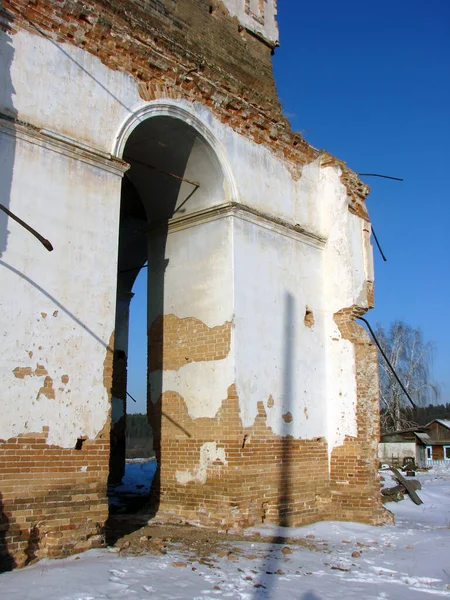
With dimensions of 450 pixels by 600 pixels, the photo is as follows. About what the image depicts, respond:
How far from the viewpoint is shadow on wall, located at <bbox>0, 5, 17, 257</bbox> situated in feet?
21.2

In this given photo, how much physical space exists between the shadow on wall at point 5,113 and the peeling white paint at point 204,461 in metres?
4.04

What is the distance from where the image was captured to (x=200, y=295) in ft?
30.5

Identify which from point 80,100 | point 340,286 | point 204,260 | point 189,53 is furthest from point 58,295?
point 340,286

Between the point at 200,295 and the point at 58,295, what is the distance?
295cm

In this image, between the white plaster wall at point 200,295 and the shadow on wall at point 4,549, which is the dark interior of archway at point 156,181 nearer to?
the white plaster wall at point 200,295

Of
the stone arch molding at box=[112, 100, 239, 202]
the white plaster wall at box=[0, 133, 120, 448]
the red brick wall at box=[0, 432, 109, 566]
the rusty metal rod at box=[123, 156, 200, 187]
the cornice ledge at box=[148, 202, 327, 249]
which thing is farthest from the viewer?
the rusty metal rod at box=[123, 156, 200, 187]

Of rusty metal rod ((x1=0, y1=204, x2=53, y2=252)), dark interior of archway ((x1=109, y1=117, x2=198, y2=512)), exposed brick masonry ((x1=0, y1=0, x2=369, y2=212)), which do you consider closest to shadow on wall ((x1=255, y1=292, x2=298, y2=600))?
dark interior of archway ((x1=109, y1=117, x2=198, y2=512))

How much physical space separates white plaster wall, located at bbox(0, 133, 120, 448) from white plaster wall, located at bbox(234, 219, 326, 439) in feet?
7.87

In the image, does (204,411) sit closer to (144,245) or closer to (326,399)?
(326,399)

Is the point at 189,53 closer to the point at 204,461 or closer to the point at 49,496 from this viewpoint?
the point at 204,461

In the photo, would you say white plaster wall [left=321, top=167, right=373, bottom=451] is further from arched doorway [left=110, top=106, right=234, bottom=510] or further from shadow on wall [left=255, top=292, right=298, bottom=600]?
arched doorway [left=110, top=106, right=234, bottom=510]

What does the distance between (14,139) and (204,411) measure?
4464 mm

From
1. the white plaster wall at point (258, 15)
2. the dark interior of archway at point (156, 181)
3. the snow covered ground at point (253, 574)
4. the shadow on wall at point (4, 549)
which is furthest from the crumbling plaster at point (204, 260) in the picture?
the white plaster wall at point (258, 15)

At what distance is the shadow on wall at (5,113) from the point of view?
6.45 meters
